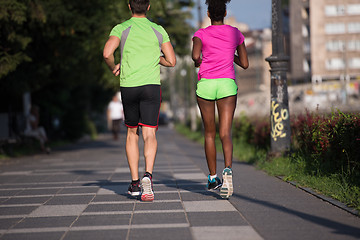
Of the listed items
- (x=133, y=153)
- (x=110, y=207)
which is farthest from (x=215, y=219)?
(x=133, y=153)

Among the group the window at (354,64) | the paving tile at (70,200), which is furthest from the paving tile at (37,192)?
the window at (354,64)

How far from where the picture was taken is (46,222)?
5.07 metres

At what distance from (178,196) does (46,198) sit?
1.56 meters

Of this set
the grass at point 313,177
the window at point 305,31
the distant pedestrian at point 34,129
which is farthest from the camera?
the window at point 305,31

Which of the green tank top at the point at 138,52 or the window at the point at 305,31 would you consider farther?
the window at the point at 305,31

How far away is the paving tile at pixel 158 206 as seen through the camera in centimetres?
562

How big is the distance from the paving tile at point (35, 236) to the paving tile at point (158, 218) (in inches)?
27.8

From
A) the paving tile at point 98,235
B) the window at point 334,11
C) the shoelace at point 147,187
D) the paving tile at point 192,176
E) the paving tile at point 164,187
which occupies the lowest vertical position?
the paving tile at point 192,176

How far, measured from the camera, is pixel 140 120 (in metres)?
6.20

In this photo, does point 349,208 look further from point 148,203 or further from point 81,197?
point 81,197

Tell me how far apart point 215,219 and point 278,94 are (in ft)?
17.7

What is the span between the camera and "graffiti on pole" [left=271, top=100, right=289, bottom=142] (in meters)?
9.88

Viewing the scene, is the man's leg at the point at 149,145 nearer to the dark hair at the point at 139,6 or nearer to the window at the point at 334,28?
the dark hair at the point at 139,6

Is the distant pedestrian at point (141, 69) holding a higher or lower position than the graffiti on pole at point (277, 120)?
higher
